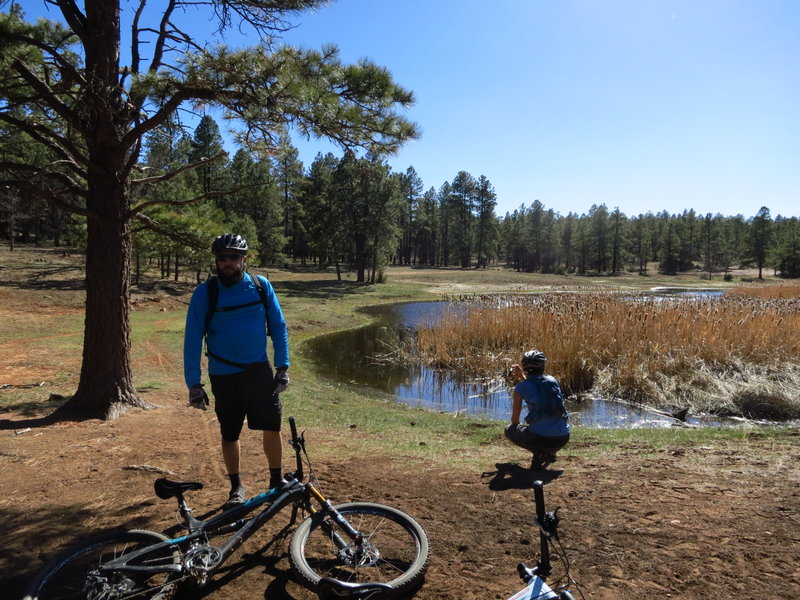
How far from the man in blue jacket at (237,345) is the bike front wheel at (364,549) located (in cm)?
74

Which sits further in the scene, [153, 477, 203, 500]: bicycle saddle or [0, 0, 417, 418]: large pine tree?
[0, 0, 417, 418]: large pine tree

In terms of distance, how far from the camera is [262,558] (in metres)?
3.28

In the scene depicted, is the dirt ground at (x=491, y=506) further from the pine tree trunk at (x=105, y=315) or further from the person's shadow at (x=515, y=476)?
A: the pine tree trunk at (x=105, y=315)

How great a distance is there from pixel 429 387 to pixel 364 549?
9.05 metres

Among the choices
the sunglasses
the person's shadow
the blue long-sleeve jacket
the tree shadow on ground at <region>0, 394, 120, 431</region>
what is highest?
the sunglasses

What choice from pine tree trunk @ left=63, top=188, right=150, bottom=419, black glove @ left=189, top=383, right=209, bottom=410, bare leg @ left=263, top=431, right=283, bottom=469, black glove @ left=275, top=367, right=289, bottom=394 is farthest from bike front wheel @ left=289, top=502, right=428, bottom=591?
pine tree trunk @ left=63, top=188, right=150, bottom=419

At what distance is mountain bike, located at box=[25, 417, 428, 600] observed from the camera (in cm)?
255

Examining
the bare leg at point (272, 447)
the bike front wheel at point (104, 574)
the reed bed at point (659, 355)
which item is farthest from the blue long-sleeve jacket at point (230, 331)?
the reed bed at point (659, 355)

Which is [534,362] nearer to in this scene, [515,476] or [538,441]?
[538,441]

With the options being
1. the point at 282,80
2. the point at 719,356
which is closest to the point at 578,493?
the point at 282,80

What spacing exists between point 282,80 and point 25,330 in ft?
45.1

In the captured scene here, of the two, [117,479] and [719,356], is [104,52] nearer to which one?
[117,479]

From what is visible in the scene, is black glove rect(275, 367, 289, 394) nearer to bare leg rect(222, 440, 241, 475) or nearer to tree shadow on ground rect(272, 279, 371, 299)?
bare leg rect(222, 440, 241, 475)

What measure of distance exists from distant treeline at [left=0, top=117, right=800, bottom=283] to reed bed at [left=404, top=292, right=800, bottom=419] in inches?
325
